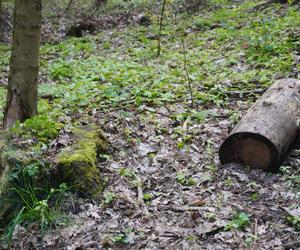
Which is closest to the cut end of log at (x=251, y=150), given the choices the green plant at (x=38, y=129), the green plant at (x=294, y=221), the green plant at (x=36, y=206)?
the green plant at (x=294, y=221)

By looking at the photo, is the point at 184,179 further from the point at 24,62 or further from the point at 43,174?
the point at 24,62

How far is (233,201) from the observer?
414 cm

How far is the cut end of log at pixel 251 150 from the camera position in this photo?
4.47m

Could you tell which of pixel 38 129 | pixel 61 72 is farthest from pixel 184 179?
pixel 61 72

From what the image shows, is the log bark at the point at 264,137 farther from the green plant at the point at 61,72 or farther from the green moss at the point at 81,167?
the green plant at the point at 61,72

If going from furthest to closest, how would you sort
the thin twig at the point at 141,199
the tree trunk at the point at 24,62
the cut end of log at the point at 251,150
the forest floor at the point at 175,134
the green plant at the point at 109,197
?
the tree trunk at the point at 24,62, the cut end of log at the point at 251,150, the green plant at the point at 109,197, the thin twig at the point at 141,199, the forest floor at the point at 175,134

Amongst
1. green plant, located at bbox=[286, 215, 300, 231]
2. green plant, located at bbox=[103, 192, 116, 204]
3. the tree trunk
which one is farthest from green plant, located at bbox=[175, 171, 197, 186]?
the tree trunk

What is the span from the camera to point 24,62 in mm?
5180

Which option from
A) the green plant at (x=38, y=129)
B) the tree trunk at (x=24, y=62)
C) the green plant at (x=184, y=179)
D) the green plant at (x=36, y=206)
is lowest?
the green plant at (x=36, y=206)

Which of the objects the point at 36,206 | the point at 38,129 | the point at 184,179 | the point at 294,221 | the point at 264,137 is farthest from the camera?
the point at 38,129

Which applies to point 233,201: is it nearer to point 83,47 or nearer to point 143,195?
point 143,195

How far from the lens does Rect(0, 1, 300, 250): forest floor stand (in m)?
3.80

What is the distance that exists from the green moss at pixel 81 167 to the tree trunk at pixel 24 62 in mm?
1083

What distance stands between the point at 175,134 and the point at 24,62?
2.11 metres
